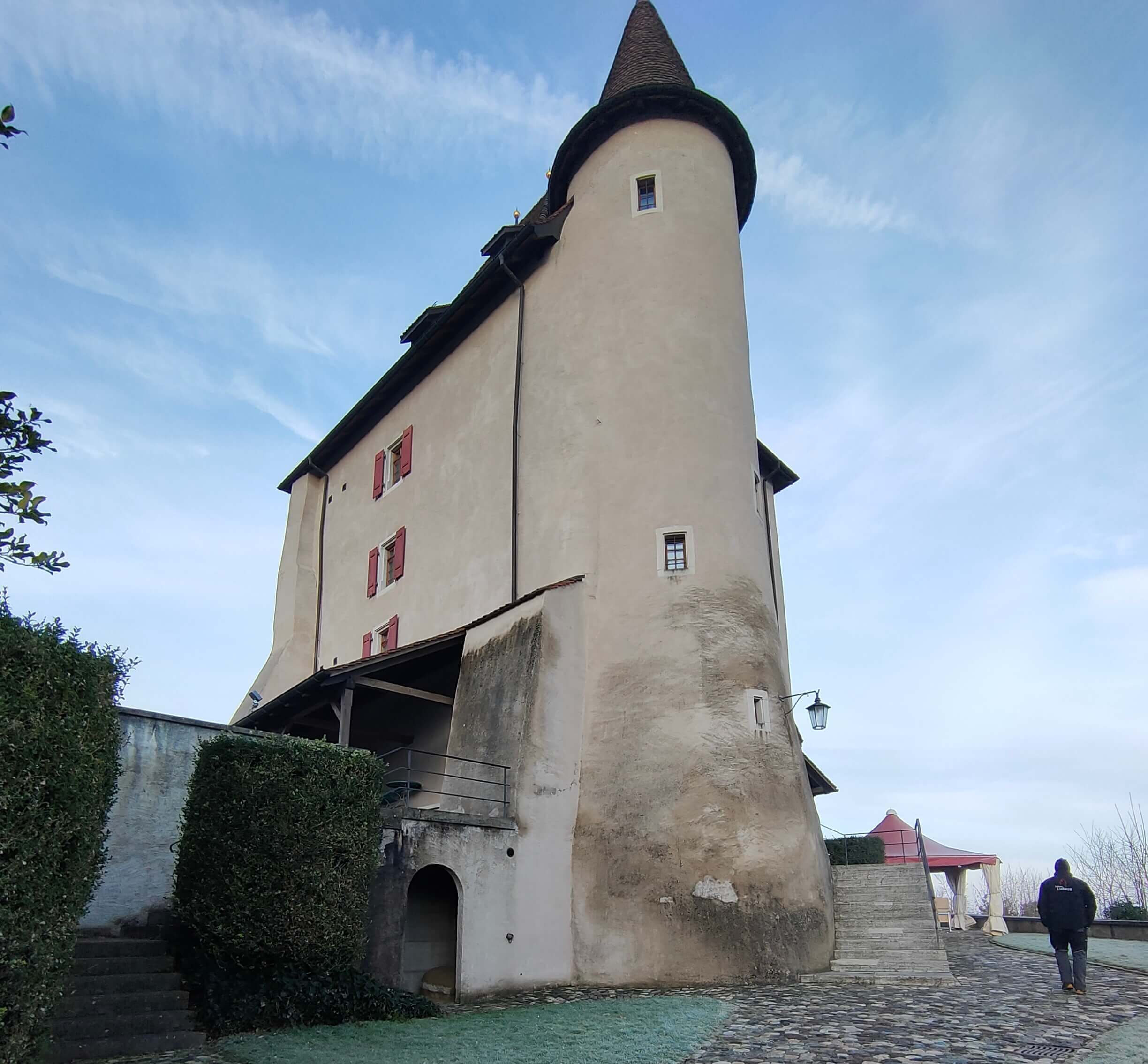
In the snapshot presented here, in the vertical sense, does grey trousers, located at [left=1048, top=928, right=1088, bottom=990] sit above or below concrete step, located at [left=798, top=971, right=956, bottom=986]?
above

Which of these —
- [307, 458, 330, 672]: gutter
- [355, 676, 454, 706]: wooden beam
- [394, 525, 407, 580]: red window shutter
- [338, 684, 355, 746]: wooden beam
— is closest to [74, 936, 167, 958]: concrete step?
[338, 684, 355, 746]: wooden beam

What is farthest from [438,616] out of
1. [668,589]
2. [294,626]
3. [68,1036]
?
[68,1036]

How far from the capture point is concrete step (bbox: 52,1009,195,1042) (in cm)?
781

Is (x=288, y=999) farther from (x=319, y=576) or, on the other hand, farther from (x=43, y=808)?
(x=319, y=576)

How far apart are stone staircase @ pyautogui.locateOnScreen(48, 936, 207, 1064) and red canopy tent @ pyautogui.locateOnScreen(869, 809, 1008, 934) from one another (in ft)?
59.1

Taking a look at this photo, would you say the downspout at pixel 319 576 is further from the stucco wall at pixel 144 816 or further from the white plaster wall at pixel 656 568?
the stucco wall at pixel 144 816

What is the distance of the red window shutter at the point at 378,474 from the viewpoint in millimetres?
23875

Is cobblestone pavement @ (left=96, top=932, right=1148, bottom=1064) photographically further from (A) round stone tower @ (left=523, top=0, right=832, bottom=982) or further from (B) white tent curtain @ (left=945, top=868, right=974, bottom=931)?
(B) white tent curtain @ (left=945, top=868, right=974, bottom=931)

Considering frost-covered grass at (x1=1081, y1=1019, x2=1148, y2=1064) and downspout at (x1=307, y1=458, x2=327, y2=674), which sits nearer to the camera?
frost-covered grass at (x1=1081, y1=1019, x2=1148, y2=1064)

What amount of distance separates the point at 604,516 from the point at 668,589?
179 centimetres

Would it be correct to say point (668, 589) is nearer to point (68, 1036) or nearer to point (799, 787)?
point (799, 787)

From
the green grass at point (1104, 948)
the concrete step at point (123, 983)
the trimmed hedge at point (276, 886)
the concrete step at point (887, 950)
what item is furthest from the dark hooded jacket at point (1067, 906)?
the concrete step at point (123, 983)

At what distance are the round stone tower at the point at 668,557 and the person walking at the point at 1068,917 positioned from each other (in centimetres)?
352

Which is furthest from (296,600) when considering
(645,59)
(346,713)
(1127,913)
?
(1127,913)
